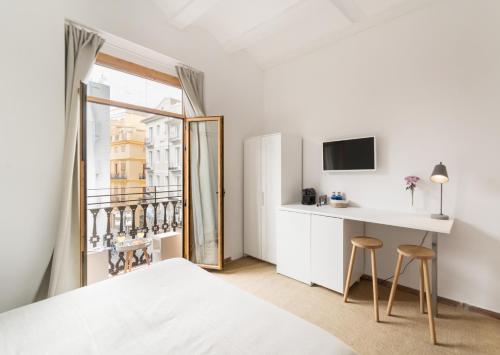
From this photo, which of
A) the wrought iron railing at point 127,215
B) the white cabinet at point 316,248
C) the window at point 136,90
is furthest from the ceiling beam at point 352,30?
the wrought iron railing at point 127,215

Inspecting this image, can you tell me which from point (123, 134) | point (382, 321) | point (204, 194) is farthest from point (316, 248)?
point (123, 134)

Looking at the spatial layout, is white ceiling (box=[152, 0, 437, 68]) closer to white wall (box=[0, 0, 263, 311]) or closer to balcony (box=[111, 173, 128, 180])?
white wall (box=[0, 0, 263, 311])

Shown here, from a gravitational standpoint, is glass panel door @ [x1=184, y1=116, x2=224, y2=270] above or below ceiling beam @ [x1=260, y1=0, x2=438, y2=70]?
→ below

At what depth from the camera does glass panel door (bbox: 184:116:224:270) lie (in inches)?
122

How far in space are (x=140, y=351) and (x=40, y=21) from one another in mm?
2549

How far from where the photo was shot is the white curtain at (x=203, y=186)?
313 centimetres

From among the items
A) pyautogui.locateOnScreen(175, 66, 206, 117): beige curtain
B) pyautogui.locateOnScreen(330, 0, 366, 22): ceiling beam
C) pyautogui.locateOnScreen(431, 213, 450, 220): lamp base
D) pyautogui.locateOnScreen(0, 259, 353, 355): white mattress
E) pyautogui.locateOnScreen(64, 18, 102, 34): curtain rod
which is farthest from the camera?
pyautogui.locateOnScreen(175, 66, 206, 117): beige curtain

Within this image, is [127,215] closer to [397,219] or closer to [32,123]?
[32,123]

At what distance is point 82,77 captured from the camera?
211 cm

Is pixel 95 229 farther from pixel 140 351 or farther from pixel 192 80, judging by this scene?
pixel 140 351

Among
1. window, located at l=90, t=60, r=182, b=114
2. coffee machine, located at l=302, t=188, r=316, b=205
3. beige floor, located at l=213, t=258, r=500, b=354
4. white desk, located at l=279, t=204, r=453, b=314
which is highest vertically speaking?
window, located at l=90, t=60, r=182, b=114

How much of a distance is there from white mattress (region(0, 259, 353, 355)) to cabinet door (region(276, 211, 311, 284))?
4.98 feet

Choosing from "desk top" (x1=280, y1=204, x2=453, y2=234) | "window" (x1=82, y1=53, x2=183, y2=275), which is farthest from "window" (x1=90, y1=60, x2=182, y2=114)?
"desk top" (x1=280, y1=204, x2=453, y2=234)

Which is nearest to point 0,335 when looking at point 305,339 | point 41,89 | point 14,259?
point 14,259
